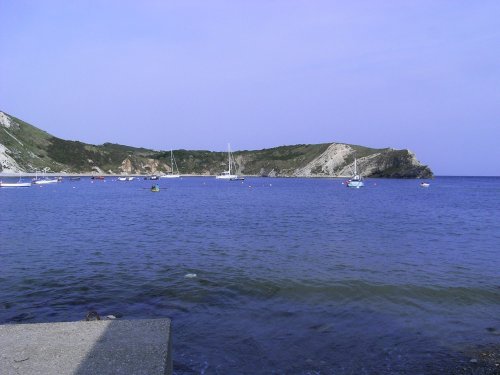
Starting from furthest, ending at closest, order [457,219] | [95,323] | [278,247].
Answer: [457,219]
[278,247]
[95,323]

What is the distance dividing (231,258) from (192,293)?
6742 millimetres

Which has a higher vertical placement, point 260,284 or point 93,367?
point 93,367

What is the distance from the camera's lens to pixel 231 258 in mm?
21828

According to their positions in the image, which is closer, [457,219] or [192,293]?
[192,293]

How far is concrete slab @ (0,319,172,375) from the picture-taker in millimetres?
5355

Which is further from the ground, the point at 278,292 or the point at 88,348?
the point at 88,348

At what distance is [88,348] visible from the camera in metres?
5.98

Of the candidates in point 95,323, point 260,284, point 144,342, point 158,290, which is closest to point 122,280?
point 158,290

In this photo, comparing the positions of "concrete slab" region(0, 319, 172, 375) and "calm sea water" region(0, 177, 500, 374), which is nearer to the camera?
"concrete slab" region(0, 319, 172, 375)

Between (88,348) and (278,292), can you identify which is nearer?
(88,348)

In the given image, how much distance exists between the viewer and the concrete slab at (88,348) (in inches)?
211

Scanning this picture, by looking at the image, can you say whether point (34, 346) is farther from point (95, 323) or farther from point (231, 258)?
point (231, 258)

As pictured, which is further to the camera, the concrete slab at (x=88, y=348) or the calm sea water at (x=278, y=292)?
the calm sea water at (x=278, y=292)

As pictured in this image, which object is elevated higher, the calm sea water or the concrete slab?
the concrete slab
